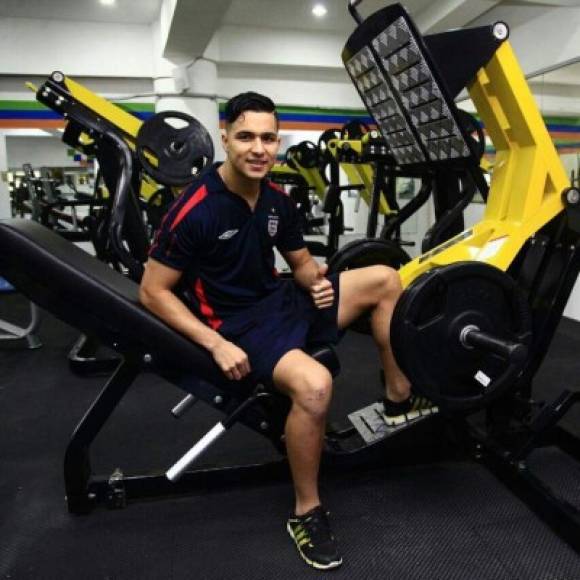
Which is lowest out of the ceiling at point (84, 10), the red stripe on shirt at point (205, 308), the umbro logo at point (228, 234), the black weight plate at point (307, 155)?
the red stripe on shirt at point (205, 308)

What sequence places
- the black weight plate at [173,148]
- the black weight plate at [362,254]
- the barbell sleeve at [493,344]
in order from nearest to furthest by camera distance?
1. the barbell sleeve at [493,344]
2. the black weight plate at [362,254]
3. the black weight plate at [173,148]

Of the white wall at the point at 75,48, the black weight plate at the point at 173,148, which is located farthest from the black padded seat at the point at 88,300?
the white wall at the point at 75,48

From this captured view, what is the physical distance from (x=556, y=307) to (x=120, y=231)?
74.5 inches

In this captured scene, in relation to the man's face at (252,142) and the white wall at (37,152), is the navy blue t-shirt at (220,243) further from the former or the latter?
the white wall at (37,152)

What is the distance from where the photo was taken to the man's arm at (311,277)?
1.67 m

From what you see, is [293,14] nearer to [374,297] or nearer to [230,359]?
[374,297]

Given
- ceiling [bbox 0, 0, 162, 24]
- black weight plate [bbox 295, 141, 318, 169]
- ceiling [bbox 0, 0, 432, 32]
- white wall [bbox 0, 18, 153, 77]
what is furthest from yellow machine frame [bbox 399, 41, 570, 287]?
white wall [bbox 0, 18, 153, 77]

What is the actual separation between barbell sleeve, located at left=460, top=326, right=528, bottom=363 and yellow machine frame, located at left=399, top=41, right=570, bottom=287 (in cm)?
31

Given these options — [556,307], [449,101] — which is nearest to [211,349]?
[449,101]

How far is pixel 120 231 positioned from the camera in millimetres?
2529

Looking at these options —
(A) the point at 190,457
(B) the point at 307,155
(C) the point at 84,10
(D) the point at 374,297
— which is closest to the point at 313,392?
(A) the point at 190,457

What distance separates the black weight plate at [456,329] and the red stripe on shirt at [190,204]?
64 centimetres

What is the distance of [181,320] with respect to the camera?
1457 mm

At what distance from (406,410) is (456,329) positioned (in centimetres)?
43
